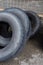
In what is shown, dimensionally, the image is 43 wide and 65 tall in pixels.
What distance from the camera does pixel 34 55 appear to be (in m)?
2.37

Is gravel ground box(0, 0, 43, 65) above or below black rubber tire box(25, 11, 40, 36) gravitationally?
below

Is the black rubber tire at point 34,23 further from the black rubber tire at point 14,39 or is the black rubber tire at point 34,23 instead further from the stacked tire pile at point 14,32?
the black rubber tire at point 14,39

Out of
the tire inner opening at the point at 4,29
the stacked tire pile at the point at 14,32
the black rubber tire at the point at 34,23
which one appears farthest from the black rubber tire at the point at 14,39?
the black rubber tire at the point at 34,23

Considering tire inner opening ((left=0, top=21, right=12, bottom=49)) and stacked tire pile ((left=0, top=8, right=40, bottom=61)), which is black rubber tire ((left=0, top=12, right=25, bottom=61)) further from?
tire inner opening ((left=0, top=21, right=12, bottom=49))

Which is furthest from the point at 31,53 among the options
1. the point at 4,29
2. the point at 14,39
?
the point at 4,29

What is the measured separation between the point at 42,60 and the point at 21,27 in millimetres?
493

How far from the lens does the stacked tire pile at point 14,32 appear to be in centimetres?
225

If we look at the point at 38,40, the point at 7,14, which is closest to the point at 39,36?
the point at 38,40

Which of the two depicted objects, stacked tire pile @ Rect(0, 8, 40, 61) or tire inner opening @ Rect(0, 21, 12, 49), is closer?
Result: stacked tire pile @ Rect(0, 8, 40, 61)

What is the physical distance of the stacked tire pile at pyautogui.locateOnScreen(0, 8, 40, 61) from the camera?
2246 millimetres

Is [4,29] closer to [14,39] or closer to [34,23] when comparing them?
[14,39]

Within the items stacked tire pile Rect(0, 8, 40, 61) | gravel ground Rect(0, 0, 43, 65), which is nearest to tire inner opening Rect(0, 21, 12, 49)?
stacked tire pile Rect(0, 8, 40, 61)

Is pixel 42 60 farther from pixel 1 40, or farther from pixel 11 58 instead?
pixel 1 40

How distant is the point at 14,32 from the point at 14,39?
0.41 ft
